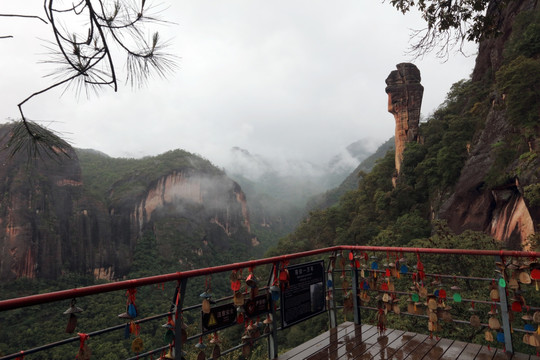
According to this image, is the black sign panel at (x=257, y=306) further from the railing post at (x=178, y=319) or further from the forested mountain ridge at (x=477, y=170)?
the forested mountain ridge at (x=477, y=170)

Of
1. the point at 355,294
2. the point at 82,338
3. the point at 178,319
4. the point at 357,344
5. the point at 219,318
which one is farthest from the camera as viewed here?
the point at 355,294

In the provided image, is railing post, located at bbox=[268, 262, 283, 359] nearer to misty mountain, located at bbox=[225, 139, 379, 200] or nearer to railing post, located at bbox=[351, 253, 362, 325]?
railing post, located at bbox=[351, 253, 362, 325]

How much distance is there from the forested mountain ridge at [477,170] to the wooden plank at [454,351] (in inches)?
227

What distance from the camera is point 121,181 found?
57.2 metres

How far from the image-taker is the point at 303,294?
2715 mm

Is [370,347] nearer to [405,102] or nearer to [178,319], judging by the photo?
[178,319]

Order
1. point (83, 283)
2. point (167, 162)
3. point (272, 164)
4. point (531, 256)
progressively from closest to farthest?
point (531, 256) → point (83, 283) → point (167, 162) → point (272, 164)

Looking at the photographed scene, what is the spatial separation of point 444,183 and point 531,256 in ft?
62.6

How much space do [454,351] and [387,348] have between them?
1.73 feet

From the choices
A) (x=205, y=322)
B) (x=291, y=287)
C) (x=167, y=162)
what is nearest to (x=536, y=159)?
(x=291, y=287)

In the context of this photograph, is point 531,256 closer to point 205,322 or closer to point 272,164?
point 205,322

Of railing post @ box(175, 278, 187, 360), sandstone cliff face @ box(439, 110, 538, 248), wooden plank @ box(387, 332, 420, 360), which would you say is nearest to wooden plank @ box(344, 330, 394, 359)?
wooden plank @ box(387, 332, 420, 360)

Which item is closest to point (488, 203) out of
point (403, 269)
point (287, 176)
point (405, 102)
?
point (405, 102)

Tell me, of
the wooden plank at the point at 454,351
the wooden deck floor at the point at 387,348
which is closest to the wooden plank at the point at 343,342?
the wooden deck floor at the point at 387,348
